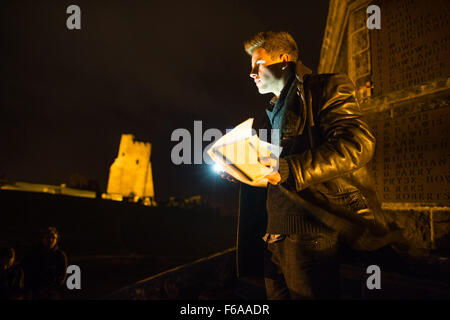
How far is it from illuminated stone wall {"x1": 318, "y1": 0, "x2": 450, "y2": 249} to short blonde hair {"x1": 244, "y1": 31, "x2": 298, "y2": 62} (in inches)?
104

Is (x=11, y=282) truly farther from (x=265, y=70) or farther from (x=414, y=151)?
(x=414, y=151)

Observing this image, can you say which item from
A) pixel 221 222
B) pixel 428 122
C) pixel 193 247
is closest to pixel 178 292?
pixel 428 122

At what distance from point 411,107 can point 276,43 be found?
286cm

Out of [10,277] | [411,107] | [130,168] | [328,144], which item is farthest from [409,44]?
[130,168]

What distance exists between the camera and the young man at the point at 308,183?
4.83ft

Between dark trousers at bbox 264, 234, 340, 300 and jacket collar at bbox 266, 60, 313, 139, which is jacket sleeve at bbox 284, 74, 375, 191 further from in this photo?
dark trousers at bbox 264, 234, 340, 300

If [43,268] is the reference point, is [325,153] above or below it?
above

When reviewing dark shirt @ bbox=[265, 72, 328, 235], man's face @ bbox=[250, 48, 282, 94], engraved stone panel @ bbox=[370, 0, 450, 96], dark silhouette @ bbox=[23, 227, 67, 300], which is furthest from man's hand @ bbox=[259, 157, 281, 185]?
dark silhouette @ bbox=[23, 227, 67, 300]

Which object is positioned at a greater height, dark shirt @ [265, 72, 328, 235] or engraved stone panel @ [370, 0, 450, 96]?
engraved stone panel @ [370, 0, 450, 96]

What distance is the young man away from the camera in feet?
4.83

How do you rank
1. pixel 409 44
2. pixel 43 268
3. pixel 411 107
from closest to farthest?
1. pixel 411 107
2. pixel 409 44
3. pixel 43 268

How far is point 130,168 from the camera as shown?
1780 inches

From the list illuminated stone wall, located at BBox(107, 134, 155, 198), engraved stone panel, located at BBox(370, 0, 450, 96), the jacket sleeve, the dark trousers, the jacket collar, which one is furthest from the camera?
illuminated stone wall, located at BBox(107, 134, 155, 198)

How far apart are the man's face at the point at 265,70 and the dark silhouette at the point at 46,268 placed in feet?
15.7
